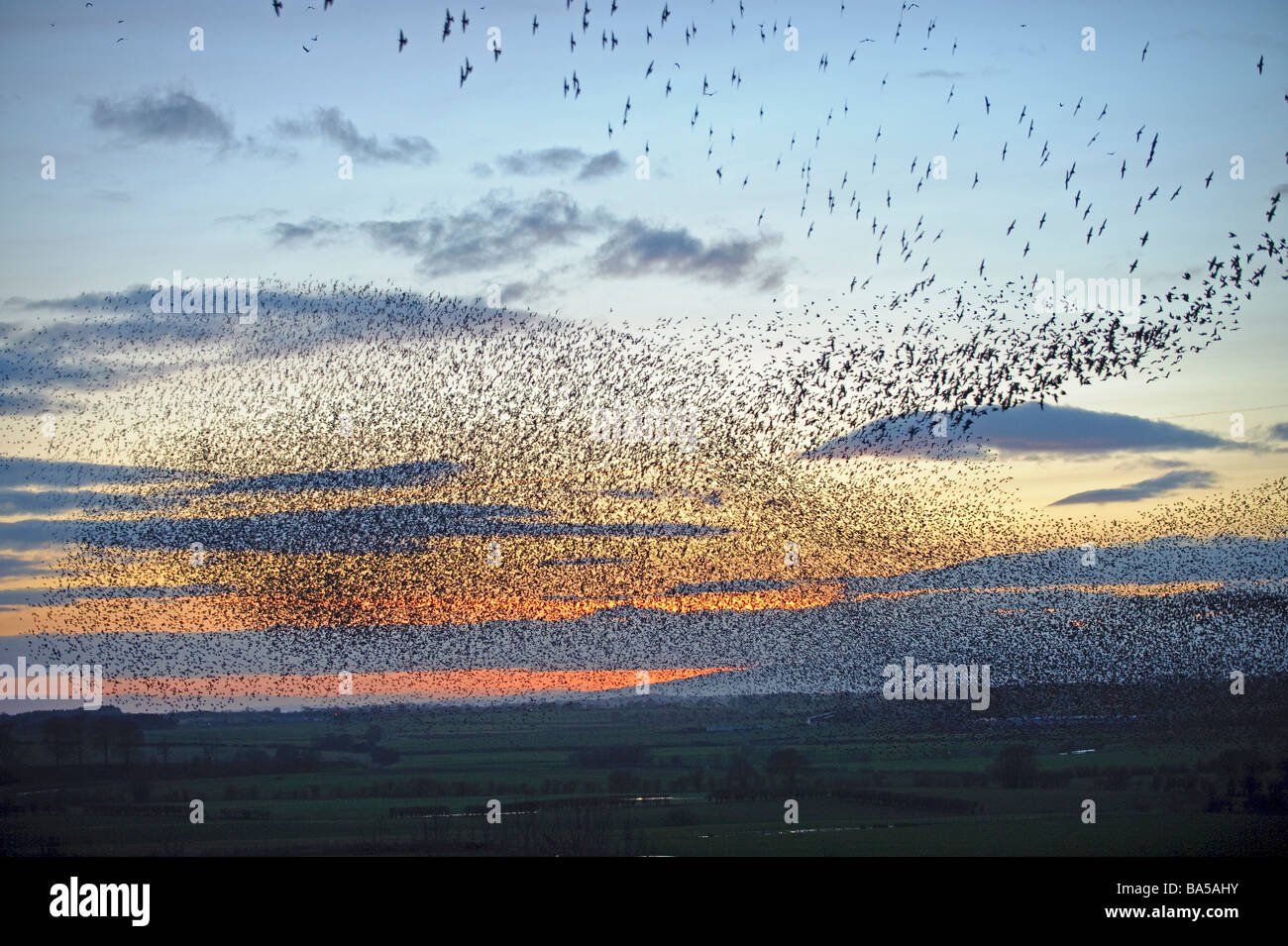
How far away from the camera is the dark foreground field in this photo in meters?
70.1

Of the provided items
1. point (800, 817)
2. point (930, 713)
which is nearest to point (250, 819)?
point (800, 817)

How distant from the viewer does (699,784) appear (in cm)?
9881

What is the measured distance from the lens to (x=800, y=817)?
8381cm

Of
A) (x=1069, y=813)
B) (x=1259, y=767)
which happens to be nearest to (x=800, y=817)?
(x=1069, y=813)

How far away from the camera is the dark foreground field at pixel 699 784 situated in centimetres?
7012
